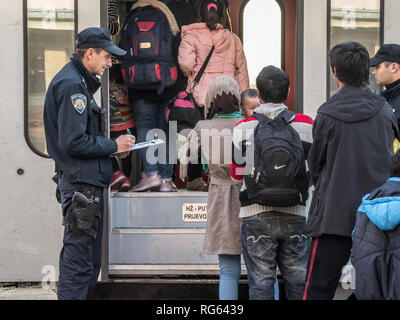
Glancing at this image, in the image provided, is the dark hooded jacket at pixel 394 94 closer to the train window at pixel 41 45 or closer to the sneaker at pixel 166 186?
the sneaker at pixel 166 186

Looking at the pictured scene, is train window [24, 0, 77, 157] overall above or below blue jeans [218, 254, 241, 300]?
above

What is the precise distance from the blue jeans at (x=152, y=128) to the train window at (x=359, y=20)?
1.34 m

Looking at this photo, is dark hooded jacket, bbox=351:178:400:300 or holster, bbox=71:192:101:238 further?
holster, bbox=71:192:101:238

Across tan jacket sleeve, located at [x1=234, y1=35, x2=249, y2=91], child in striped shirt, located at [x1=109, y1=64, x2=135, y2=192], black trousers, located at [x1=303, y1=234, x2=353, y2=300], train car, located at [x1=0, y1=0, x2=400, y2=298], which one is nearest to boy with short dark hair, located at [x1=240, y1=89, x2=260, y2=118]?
train car, located at [x1=0, y1=0, x2=400, y2=298]

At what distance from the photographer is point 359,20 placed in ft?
14.7

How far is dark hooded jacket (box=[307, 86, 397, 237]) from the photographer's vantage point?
10.1 ft

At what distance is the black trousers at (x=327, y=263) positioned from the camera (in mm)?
3105

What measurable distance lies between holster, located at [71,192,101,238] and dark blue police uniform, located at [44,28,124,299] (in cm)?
2

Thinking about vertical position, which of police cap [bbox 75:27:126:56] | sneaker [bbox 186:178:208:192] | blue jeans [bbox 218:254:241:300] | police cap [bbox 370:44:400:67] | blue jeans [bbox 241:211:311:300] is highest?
police cap [bbox 75:27:126:56]

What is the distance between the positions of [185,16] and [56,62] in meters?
1.45

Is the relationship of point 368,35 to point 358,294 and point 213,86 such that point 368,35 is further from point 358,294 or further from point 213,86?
point 358,294

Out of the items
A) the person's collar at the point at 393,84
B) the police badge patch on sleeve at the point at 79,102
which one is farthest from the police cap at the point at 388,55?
the police badge patch on sleeve at the point at 79,102

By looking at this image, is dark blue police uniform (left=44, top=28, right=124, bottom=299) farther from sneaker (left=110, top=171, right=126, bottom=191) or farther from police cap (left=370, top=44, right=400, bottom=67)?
police cap (left=370, top=44, right=400, bottom=67)

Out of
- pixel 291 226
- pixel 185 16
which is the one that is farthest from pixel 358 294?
pixel 185 16
